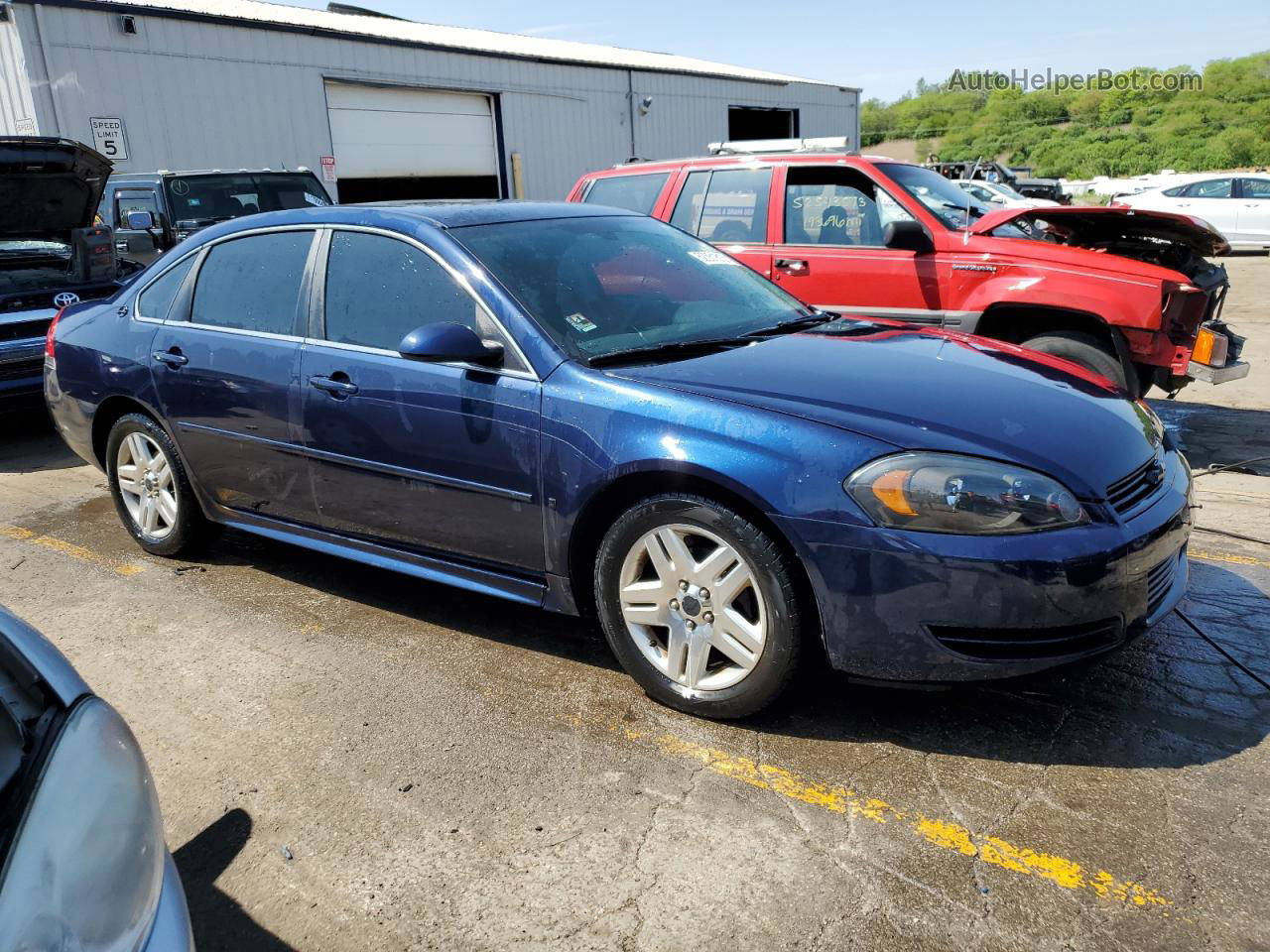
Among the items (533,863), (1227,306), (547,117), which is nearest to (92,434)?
(533,863)

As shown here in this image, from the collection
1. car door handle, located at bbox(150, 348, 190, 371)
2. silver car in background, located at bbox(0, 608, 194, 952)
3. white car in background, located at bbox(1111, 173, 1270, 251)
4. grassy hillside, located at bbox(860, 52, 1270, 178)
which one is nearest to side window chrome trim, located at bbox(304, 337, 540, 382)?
car door handle, located at bbox(150, 348, 190, 371)

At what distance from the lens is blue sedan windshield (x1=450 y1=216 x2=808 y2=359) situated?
351 cm

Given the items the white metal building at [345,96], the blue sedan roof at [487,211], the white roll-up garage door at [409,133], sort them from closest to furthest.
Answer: the blue sedan roof at [487,211] → the white metal building at [345,96] → the white roll-up garage door at [409,133]

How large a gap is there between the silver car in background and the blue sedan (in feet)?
5.47

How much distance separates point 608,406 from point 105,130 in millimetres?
13959

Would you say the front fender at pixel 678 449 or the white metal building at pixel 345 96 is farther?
the white metal building at pixel 345 96

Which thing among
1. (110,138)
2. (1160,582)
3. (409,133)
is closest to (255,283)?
(1160,582)

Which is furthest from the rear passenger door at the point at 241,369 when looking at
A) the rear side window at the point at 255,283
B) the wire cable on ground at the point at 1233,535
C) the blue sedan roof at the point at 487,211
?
the wire cable on ground at the point at 1233,535

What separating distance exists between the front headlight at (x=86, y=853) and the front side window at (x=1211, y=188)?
2266cm

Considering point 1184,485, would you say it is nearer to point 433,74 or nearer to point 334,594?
point 334,594

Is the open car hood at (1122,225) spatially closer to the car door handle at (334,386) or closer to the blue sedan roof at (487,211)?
the blue sedan roof at (487,211)

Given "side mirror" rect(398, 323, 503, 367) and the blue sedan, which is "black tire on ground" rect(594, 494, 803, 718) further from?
"side mirror" rect(398, 323, 503, 367)

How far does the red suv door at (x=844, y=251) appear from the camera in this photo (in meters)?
6.42

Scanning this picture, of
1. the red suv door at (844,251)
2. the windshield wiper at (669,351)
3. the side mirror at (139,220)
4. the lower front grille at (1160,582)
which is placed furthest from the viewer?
the side mirror at (139,220)
